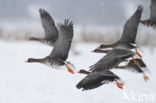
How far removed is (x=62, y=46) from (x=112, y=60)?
17cm

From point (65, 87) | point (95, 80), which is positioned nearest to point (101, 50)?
point (95, 80)

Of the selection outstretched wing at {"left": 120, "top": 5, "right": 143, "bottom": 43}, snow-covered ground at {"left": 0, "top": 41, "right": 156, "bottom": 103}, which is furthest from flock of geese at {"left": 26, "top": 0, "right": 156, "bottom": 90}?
snow-covered ground at {"left": 0, "top": 41, "right": 156, "bottom": 103}

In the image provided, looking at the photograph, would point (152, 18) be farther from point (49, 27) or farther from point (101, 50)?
point (49, 27)

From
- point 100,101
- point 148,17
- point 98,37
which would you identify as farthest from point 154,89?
point 148,17

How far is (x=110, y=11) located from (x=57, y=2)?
20cm

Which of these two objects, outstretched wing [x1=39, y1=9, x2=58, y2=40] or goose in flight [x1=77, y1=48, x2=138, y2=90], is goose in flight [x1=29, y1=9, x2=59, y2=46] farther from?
goose in flight [x1=77, y1=48, x2=138, y2=90]

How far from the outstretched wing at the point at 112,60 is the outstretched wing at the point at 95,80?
5 centimetres

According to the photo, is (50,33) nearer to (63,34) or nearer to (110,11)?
(63,34)

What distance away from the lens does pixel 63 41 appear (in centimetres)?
98

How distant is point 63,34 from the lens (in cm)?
99

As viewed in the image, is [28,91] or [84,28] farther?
[28,91]

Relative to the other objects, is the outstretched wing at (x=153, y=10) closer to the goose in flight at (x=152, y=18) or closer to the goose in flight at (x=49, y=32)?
the goose in flight at (x=152, y=18)

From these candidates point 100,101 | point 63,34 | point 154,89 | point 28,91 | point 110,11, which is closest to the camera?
point 63,34

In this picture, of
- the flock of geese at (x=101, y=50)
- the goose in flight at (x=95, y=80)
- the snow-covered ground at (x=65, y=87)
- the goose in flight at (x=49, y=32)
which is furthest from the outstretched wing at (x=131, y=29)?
the snow-covered ground at (x=65, y=87)
